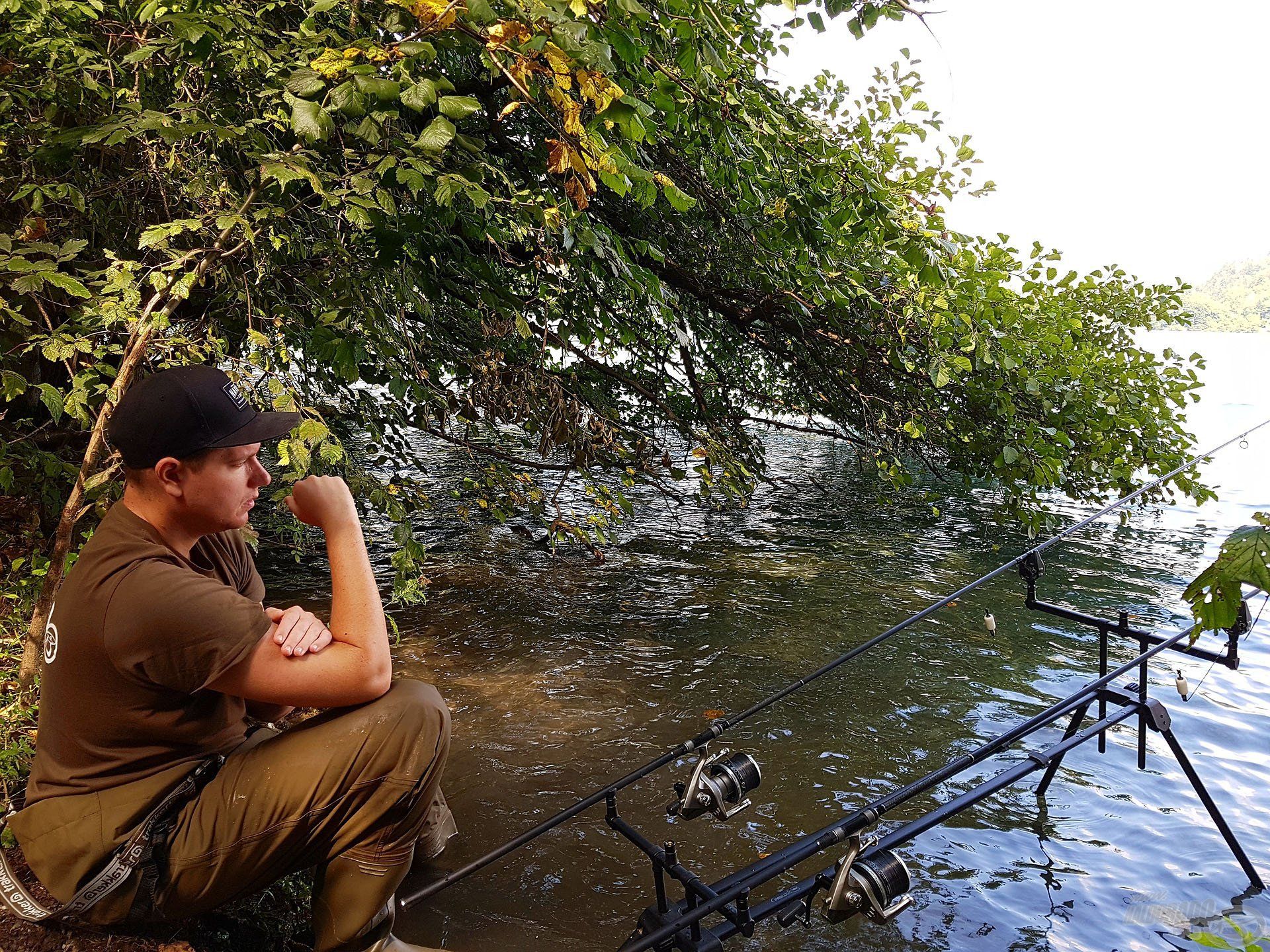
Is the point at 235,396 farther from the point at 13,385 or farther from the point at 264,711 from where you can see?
the point at 13,385

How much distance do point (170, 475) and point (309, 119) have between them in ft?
3.40

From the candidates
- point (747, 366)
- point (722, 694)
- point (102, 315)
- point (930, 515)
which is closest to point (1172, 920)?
point (722, 694)

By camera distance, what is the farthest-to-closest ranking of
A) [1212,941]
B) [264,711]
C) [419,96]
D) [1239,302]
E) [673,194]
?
[1239,302]
[673,194]
[264,711]
[419,96]
[1212,941]

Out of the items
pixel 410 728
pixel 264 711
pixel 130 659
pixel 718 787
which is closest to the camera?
pixel 130 659

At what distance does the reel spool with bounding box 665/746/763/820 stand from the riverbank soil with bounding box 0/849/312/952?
4.35ft

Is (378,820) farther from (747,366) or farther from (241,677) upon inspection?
(747,366)

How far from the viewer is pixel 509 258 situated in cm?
507

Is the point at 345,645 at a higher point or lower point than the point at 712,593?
higher

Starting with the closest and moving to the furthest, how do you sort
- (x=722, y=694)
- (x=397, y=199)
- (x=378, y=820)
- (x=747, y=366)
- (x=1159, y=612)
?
(x=378, y=820), (x=397, y=199), (x=722, y=694), (x=1159, y=612), (x=747, y=366)

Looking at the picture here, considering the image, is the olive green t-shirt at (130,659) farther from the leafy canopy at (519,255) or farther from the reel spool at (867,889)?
the reel spool at (867,889)

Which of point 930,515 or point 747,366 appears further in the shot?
point 930,515

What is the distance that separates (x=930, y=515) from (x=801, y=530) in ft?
7.62

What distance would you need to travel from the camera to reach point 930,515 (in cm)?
1273

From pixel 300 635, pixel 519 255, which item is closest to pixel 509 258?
pixel 519 255
